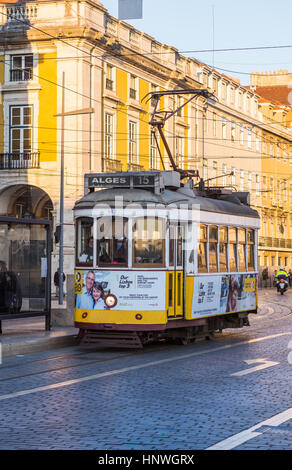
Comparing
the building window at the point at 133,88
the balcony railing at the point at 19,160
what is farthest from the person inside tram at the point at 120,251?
the building window at the point at 133,88

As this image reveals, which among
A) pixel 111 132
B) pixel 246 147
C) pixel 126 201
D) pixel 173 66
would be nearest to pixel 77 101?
pixel 111 132

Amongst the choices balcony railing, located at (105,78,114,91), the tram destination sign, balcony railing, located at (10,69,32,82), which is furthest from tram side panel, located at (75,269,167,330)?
balcony railing, located at (105,78,114,91)

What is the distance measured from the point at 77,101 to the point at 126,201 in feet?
82.1

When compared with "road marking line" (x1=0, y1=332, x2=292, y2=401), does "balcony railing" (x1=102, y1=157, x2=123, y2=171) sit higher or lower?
higher

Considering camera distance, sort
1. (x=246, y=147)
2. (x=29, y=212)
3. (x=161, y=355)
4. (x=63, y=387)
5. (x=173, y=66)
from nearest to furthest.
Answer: (x=63, y=387) → (x=161, y=355) → (x=29, y=212) → (x=173, y=66) → (x=246, y=147)

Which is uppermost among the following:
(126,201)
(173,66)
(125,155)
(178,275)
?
(173,66)

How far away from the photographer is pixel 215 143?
2345 inches

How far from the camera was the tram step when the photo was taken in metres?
15.4

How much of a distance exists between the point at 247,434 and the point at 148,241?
7967mm

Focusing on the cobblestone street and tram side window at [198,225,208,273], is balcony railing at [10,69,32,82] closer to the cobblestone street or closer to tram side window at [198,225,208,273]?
tram side window at [198,225,208,273]

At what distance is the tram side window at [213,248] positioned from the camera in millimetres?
17438

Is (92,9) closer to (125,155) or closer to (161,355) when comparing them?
(125,155)

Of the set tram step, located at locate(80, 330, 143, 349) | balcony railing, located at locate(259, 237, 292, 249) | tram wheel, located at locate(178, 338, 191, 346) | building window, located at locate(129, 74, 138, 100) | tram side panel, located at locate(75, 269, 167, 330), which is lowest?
tram wheel, located at locate(178, 338, 191, 346)

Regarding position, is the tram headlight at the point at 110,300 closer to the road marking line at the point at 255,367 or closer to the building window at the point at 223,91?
the road marking line at the point at 255,367
